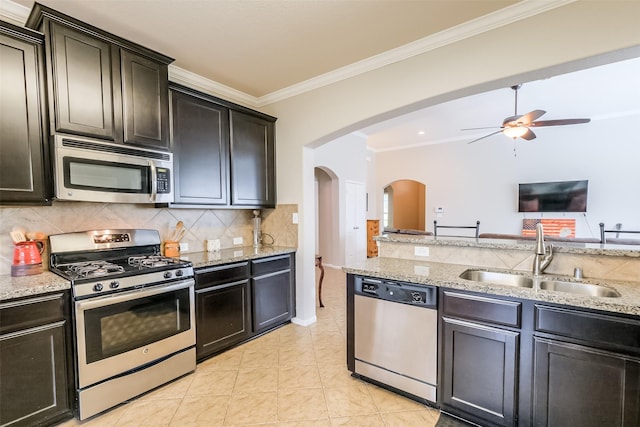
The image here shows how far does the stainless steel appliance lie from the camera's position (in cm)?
183

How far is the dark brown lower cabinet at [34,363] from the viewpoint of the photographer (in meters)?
1.59

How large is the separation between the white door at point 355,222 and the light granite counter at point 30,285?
202 inches

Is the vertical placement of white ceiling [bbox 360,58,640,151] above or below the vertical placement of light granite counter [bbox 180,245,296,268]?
above

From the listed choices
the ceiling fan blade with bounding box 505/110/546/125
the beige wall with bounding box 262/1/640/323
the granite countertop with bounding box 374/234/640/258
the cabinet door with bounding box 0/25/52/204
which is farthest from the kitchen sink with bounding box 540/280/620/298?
the cabinet door with bounding box 0/25/52/204

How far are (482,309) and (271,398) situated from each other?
1599 millimetres

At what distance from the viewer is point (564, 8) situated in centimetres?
187

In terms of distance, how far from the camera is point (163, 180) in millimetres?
2443

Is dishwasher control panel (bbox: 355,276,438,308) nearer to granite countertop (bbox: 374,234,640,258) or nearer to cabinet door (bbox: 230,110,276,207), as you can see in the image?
granite countertop (bbox: 374,234,640,258)

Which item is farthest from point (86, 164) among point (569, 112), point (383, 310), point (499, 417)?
point (569, 112)

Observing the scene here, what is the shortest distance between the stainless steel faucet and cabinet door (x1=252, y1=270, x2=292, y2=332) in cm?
235

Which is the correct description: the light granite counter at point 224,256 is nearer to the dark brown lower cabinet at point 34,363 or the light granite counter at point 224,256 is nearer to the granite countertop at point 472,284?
the dark brown lower cabinet at point 34,363

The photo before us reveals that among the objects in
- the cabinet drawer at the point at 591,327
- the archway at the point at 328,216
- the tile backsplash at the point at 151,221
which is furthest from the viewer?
the archway at the point at 328,216

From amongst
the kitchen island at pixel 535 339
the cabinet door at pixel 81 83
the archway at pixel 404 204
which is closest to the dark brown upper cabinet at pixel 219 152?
the cabinet door at pixel 81 83

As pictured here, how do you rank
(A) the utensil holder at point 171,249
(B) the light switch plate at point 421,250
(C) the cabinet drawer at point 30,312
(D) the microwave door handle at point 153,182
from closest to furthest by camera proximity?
(C) the cabinet drawer at point 30,312 < (D) the microwave door handle at point 153,182 < (B) the light switch plate at point 421,250 < (A) the utensil holder at point 171,249
